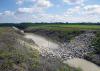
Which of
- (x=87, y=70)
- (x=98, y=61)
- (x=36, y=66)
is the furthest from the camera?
(x=98, y=61)

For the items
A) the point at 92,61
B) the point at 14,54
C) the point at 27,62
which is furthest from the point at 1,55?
the point at 92,61

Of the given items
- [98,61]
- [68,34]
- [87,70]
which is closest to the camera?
[87,70]

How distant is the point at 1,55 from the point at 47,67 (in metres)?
6.35

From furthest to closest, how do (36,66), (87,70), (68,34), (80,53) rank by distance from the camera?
1. (68,34)
2. (80,53)
3. (87,70)
4. (36,66)

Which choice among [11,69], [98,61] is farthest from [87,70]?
[11,69]

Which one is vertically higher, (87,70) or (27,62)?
(27,62)

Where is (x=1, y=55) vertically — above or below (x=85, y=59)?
above

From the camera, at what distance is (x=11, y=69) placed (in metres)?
22.7

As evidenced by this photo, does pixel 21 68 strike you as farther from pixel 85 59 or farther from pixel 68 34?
pixel 68 34

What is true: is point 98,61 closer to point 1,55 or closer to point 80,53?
point 80,53

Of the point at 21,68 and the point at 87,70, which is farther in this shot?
the point at 87,70

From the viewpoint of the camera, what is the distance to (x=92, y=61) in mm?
38812

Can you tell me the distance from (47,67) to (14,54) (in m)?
5.30

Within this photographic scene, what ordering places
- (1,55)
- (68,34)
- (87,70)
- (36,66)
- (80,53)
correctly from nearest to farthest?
(36,66), (1,55), (87,70), (80,53), (68,34)
